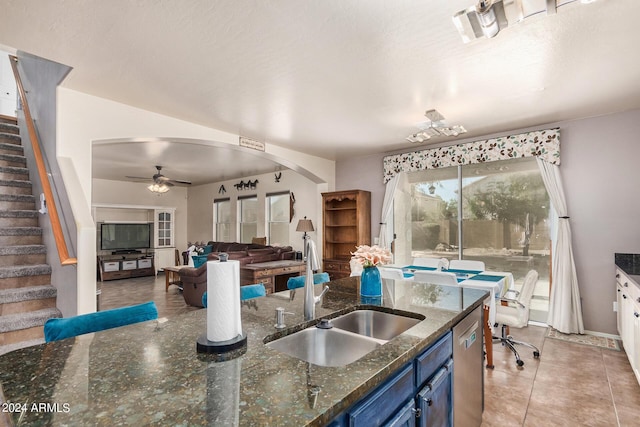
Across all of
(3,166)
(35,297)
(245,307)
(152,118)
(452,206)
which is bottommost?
(35,297)

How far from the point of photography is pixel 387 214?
5.74 metres

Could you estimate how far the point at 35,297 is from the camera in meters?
3.02

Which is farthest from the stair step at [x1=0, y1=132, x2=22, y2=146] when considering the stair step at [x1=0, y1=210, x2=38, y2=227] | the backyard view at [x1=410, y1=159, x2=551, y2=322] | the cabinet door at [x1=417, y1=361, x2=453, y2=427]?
the backyard view at [x1=410, y1=159, x2=551, y2=322]

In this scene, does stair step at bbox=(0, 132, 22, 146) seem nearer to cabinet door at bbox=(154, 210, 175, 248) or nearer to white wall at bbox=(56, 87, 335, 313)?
white wall at bbox=(56, 87, 335, 313)

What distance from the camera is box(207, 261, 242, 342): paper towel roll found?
115cm

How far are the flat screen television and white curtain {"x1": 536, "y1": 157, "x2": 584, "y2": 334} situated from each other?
9.52 meters

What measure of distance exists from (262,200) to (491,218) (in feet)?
17.2

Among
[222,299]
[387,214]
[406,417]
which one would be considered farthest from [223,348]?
[387,214]

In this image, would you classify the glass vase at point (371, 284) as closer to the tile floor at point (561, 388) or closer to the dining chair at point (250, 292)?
the dining chair at point (250, 292)

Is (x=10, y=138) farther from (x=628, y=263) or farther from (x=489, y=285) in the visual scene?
(x=628, y=263)

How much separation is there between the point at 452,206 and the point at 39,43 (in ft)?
16.8

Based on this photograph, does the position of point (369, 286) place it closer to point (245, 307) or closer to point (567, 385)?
point (245, 307)

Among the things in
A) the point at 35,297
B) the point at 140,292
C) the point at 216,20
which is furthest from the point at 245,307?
the point at 140,292

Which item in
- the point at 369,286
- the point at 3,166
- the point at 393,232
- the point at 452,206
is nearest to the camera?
the point at 369,286
